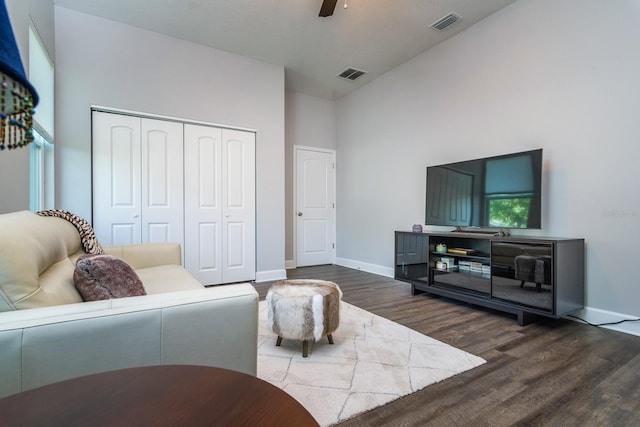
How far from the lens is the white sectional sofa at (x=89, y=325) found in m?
0.79

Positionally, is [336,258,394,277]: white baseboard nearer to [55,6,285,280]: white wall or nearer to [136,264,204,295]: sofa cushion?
[55,6,285,280]: white wall

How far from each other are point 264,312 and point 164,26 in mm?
3341

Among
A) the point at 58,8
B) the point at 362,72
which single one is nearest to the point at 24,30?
the point at 58,8

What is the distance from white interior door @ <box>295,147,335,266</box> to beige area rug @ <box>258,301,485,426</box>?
9.52 feet

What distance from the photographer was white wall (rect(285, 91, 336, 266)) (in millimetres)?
5070

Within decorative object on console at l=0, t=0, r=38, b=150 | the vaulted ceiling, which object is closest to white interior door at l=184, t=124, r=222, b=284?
the vaulted ceiling

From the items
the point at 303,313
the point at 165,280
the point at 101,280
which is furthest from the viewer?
the point at 165,280

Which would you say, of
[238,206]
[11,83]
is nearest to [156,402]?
[11,83]

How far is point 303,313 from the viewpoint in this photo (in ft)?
6.20

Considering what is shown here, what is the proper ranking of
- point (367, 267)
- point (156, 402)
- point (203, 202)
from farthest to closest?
point (367, 267) → point (203, 202) → point (156, 402)

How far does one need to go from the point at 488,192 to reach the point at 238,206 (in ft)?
9.76

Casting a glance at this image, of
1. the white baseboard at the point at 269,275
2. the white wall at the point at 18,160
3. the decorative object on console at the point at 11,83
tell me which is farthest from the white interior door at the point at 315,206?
the decorative object on console at the point at 11,83

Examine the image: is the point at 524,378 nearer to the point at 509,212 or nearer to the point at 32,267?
the point at 509,212

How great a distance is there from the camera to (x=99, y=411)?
530 millimetres
